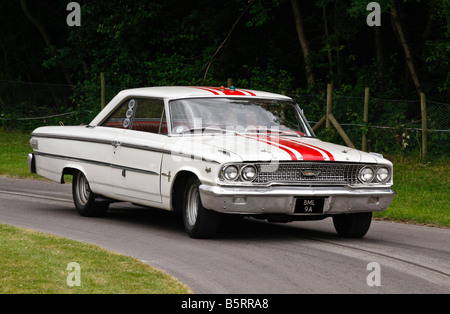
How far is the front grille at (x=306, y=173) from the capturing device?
31.7ft

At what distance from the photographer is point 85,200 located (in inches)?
481

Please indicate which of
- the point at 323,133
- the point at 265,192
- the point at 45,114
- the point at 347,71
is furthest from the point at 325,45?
the point at 265,192

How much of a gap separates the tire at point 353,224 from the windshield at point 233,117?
1.21 meters

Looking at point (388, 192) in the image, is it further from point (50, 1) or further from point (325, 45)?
point (50, 1)

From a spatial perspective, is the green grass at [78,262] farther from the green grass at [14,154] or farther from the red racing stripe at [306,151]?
the green grass at [14,154]

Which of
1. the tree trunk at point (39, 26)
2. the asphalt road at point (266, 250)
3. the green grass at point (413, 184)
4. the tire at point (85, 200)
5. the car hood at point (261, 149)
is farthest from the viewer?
the tree trunk at point (39, 26)

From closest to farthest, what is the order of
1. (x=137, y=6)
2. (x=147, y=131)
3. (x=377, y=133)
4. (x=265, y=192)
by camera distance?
(x=265, y=192), (x=147, y=131), (x=377, y=133), (x=137, y=6)

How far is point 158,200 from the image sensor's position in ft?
34.5

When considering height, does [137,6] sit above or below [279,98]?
above

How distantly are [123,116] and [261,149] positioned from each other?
2554mm

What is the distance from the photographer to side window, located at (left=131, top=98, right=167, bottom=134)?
10906mm

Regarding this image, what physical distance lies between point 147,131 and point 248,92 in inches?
56.2

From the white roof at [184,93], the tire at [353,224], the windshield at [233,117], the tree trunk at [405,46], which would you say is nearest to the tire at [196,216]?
the windshield at [233,117]

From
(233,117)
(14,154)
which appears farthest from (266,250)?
(14,154)
